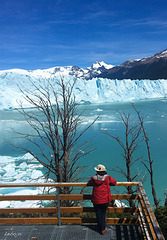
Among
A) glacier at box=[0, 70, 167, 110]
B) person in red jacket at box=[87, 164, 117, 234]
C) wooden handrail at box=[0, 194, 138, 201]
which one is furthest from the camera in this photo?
glacier at box=[0, 70, 167, 110]

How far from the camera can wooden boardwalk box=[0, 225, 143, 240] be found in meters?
2.81

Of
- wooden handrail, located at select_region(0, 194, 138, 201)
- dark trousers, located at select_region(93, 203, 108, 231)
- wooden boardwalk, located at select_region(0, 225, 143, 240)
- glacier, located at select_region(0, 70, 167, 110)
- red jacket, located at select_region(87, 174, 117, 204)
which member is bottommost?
wooden boardwalk, located at select_region(0, 225, 143, 240)

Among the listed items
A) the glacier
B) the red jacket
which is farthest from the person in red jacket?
the glacier

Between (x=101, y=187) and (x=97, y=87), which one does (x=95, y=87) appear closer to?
(x=97, y=87)

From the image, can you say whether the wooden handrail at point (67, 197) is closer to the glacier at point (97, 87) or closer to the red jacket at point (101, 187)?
the red jacket at point (101, 187)

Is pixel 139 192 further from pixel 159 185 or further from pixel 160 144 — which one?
pixel 160 144

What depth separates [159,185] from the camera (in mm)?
10594

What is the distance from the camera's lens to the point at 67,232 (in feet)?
9.57

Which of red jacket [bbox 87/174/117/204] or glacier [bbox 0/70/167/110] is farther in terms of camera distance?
glacier [bbox 0/70/167/110]

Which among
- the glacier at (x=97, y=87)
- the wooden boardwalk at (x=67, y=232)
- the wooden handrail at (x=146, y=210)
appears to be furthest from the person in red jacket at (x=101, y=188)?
the glacier at (x=97, y=87)

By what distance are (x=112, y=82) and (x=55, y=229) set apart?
49.6m

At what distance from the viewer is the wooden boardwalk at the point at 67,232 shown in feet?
9.22

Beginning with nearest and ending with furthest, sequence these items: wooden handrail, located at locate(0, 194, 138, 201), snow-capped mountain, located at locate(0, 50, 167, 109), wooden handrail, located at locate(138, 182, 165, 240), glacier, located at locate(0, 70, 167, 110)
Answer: wooden handrail, located at locate(138, 182, 165, 240) → wooden handrail, located at locate(0, 194, 138, 201) → snow-capped mountain, located at locate(0, 50, 167, 109) → glacier, located at locate(0, 70, 167, 110)

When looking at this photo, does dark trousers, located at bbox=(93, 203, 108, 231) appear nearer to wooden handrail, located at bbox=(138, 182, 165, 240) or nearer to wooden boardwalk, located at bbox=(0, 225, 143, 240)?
wooden boardwalk, located at bbox=(0, 225, 143, 240)
